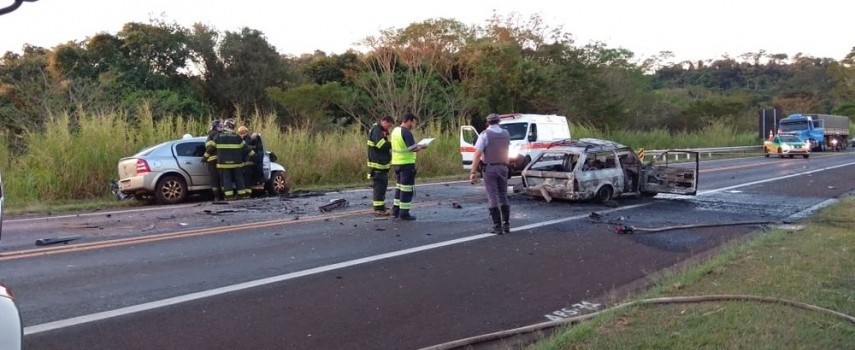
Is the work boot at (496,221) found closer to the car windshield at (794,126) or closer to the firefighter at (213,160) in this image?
the firefighter at (213,160)

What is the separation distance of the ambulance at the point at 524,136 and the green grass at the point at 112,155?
40.2 inches

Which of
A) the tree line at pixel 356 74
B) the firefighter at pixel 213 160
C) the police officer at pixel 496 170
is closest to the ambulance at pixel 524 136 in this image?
the tree line at pixel 356 74

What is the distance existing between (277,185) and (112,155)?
389 centimetres

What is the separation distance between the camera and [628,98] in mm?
49125

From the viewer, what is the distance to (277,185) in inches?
640

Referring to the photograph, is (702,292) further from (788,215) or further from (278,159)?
(278,159)

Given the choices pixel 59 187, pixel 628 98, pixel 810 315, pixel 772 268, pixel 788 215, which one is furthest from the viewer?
pixel 628 98

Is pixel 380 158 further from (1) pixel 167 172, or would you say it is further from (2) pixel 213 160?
(1) pixel 167 172

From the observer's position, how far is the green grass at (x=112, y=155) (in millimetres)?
15305

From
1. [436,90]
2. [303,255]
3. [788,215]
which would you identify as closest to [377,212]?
[303,255]

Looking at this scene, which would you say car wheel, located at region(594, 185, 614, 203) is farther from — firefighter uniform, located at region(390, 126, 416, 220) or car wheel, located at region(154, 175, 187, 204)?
car wheel, located at region(154, 175, 187, 204)

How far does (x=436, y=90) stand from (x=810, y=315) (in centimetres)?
3265

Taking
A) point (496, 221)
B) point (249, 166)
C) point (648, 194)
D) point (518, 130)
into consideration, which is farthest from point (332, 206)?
point (518, 130)

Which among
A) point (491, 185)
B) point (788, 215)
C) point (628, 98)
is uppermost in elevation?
point (628, 98)
